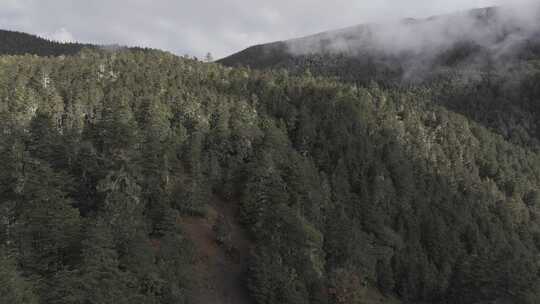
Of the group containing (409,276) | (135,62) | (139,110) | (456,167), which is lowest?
(409,276)

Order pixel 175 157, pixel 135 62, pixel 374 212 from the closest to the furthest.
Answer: pixel 175 157, pixel 374 212, pixel 135 62

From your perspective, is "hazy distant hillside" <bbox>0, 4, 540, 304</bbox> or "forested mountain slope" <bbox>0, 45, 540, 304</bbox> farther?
"hazy distant hillside" <bbox>0, 4, 540, 304</bbox>

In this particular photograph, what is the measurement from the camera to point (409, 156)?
443 ft

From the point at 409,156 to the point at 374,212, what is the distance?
37951 millimetres

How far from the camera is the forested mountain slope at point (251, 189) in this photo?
174 ft

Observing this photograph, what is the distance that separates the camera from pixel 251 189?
8819 centimetres

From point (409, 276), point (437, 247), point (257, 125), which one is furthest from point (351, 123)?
point (409, 276)

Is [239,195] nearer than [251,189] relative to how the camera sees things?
No

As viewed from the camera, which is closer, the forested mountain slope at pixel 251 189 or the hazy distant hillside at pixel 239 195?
the forested mountain slope at pixel 251 189

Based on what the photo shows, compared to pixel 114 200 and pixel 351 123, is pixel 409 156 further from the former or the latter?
pixel 114 200

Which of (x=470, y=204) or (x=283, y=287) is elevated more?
(x=283, y=287)

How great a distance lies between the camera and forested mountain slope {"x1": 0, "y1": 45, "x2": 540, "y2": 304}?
53125 mm

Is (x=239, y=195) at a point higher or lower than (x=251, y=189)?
lower

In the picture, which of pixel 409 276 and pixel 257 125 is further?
pixel 257 125
